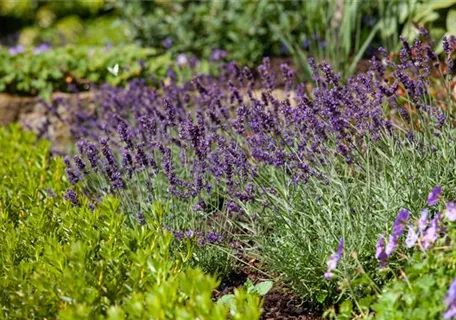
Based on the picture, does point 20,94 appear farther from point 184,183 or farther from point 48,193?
point 184,183

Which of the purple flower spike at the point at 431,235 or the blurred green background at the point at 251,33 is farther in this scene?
the blurred green background at the point at 251,33

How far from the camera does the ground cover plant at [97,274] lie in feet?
7.39

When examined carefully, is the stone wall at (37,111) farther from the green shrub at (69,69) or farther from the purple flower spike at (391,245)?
the purple flower spike at (391,245)

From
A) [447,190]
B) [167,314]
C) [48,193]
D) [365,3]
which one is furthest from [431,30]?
[167,314]

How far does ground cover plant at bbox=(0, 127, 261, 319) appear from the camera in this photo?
2252 millimetres

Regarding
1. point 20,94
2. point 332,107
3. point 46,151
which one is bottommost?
point 20,94

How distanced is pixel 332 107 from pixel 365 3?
14.1 ft

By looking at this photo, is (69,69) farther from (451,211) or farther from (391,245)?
(451,211)

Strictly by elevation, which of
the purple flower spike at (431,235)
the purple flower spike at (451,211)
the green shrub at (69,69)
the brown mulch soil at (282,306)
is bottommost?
the green shrub at (69,69)

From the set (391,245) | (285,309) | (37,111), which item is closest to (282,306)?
(285,309)

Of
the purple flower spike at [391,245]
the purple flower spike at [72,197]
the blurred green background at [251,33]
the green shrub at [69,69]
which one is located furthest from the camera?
the green shrub at [69,69]

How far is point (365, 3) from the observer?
696 centimetres

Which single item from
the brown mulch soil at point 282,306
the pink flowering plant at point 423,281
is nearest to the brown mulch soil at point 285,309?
the brown mulch soil at point 282,306

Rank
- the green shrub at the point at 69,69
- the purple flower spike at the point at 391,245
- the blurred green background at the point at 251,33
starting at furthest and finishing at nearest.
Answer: the green shrub at the point at 69,69 → the blurred green background at the point at 251,33 → the purple flower spike at the point at 391,245
